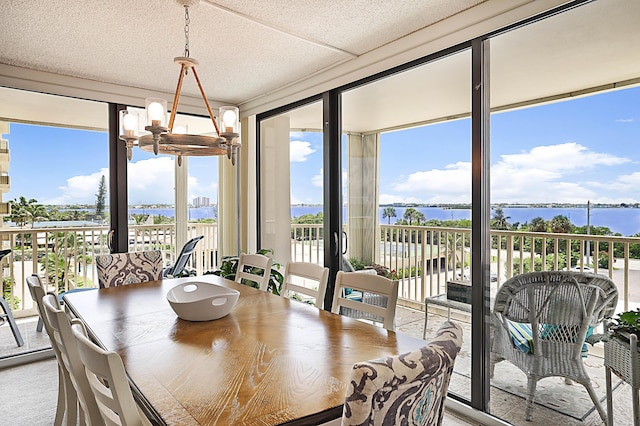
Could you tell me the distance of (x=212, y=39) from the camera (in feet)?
9.47

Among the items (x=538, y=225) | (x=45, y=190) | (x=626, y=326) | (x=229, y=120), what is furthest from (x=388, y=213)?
(x=45, y=190)

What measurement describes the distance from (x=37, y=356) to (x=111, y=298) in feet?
5.83

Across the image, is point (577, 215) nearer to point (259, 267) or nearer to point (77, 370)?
point (259, 267)

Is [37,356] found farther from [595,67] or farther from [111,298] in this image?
[595,67]

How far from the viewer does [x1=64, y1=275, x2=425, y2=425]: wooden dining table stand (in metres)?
1.12

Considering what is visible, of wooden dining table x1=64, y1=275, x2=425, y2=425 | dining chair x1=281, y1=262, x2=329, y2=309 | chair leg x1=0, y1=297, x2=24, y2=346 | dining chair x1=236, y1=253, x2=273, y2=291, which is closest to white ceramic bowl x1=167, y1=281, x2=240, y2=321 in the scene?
wooden dining table x1=64, y1=275, x2=425, y2=425

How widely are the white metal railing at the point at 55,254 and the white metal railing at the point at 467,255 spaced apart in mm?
2003

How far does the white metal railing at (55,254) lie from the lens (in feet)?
12.6

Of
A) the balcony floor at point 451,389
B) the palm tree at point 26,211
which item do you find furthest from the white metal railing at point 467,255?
the palm tree at point 26,211

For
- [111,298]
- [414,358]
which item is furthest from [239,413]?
[111,298]

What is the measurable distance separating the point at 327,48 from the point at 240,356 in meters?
2.43

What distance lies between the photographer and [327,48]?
10.2 feet

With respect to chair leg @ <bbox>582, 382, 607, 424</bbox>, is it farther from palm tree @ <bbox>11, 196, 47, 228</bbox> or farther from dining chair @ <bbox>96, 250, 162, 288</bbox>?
palm tree @ <bbox>11, 196, 47, 228</bbox>

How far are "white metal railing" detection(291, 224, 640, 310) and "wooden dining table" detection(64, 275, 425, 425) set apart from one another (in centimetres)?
110
